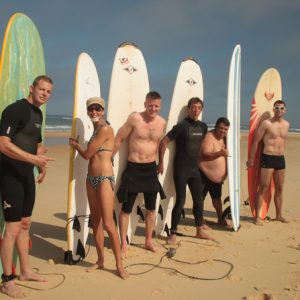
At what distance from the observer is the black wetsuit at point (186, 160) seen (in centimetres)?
456

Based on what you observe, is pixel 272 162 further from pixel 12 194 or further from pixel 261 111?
pixel 12 194

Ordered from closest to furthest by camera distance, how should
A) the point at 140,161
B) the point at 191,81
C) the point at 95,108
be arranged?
the point at 95,108, the point at 140,161, the point at 191,81

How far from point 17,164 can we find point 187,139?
88.6 inches

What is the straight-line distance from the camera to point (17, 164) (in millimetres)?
2971

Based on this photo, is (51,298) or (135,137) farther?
(135,137)

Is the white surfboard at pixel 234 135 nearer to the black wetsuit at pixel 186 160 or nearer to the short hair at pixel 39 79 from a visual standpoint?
the black wetsuit at pixel 186 160

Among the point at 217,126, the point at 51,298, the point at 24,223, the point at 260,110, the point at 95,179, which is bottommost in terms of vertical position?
the point at 51,298

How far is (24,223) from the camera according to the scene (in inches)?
124

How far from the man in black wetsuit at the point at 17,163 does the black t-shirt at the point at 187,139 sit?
1.89m

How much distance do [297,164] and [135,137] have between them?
10531 millimetres

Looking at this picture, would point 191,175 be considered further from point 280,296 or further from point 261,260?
point 280,296

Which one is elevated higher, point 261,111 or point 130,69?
point 130,69

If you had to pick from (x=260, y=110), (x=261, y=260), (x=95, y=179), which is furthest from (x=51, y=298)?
(x=260, y=110)

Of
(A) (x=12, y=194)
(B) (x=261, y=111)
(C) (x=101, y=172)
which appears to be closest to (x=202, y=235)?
(C) (x=101, y=172)
